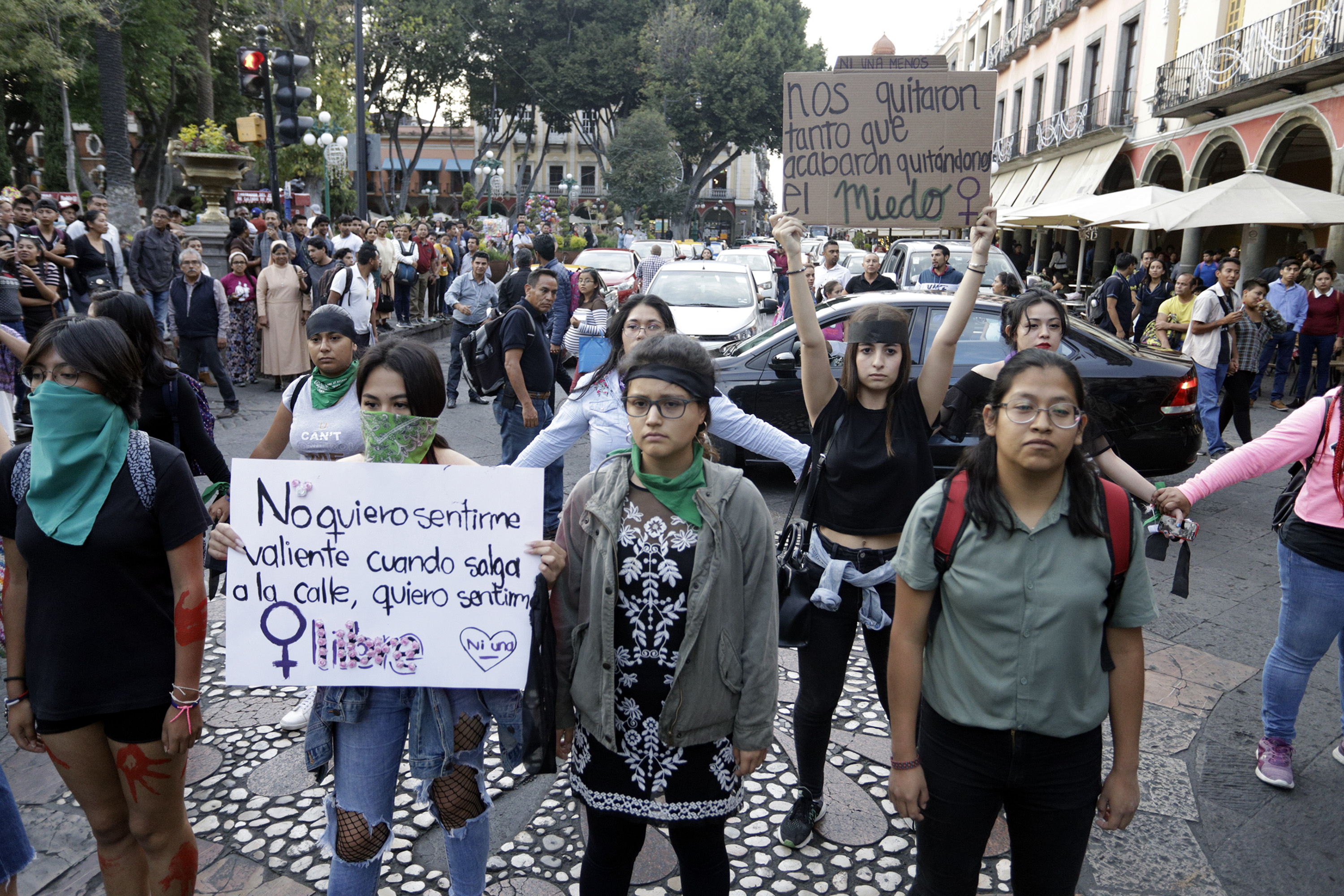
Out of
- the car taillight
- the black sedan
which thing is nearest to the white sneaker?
the black sedan

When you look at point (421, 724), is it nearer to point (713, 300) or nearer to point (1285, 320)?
point (713, 300)

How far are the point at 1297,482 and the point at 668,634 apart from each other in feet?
8.46

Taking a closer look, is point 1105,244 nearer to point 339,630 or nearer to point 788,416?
point 788,416

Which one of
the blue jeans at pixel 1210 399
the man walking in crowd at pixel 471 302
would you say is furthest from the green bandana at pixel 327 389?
the blue jeans at pixel 1210 399

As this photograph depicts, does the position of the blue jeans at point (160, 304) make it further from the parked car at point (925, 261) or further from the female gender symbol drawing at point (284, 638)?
the female gender symbol drawing at point (284, 638)

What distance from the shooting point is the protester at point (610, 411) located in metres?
3.38

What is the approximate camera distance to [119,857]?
2.42 m

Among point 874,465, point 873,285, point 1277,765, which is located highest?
point 873,285

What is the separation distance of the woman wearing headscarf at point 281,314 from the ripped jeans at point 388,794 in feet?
29.6

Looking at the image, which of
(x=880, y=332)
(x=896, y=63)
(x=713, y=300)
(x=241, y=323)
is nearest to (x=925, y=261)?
(x=713, y=300)

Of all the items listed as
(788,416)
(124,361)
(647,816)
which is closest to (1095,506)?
(647,816)

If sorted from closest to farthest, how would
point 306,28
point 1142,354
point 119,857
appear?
point 119,857 < point 1142,354 < point 306,28

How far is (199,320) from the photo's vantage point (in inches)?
368

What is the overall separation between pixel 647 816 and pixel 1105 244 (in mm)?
26599
